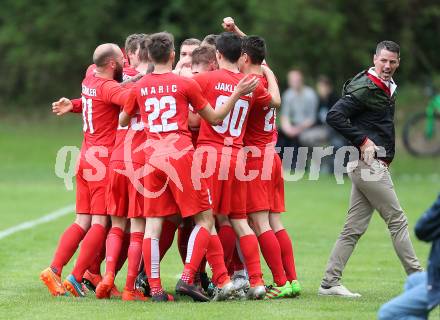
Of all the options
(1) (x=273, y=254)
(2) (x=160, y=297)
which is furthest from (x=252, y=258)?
(2) (x=160, y=297)

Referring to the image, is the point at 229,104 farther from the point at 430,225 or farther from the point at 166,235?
the point at 430,225

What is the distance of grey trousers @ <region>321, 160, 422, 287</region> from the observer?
29.5 ft

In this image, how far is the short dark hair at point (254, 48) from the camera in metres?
8.91

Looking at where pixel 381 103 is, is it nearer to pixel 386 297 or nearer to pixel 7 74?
pixel 386 297

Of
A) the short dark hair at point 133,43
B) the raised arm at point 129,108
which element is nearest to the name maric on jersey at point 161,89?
the raised arm at point 129,108

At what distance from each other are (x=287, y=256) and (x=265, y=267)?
2.17 meters

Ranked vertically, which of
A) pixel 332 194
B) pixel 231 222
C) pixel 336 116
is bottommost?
pixel 332 194

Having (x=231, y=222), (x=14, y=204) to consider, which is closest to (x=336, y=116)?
(x=231, y=222)

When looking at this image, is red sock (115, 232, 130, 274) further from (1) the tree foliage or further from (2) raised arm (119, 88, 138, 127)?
(1) the tree foliage

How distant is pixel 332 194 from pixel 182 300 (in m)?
11.0

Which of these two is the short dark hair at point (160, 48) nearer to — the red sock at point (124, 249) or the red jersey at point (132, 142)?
the red jersey at point (132, 142)

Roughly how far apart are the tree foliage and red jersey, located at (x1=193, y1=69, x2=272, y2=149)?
18831 millimetres

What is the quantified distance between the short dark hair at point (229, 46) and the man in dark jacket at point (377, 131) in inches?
38.2

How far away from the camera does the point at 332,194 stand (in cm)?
1961
